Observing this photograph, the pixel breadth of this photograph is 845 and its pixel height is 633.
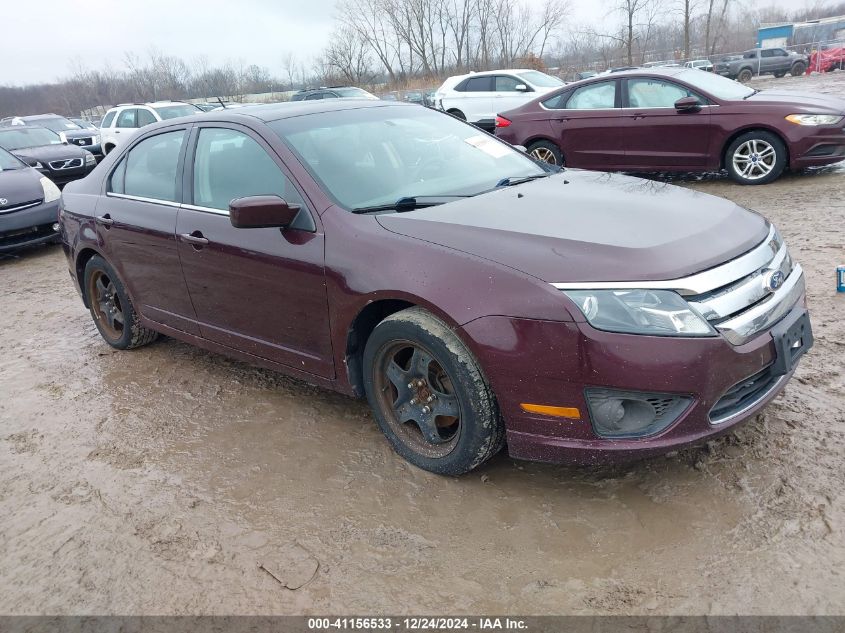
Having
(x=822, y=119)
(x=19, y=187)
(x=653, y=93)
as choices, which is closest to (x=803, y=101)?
(x=822, y=119)

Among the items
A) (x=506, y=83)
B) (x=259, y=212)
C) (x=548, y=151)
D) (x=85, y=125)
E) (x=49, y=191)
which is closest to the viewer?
(x=259, y=212)

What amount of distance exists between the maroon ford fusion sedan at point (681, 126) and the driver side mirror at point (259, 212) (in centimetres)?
662

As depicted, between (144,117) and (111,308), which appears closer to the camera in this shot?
(111,308)

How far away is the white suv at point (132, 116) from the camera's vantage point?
1592cm

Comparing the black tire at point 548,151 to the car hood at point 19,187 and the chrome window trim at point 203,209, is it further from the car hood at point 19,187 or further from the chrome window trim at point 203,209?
the car hood at point 19,187

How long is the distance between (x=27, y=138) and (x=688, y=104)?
13.2 meters

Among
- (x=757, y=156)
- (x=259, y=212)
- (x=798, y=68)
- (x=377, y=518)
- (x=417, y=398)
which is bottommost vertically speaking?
(x=798, y=68)

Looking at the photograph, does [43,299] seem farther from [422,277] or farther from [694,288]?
[694,288]

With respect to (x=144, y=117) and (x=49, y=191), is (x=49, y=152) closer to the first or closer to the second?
(x=144, y=117)

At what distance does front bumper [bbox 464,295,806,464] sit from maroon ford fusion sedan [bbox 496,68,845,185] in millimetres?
6306

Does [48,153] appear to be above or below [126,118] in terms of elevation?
below

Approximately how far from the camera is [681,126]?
27.0 ft

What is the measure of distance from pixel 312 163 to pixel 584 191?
1342 mm

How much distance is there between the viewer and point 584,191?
128 inches
